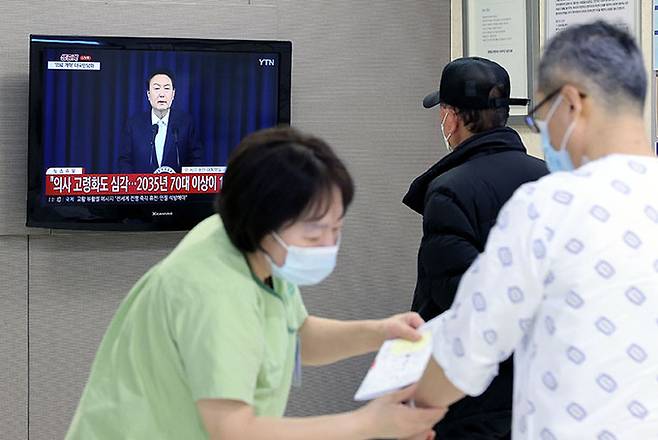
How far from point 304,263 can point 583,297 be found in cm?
50

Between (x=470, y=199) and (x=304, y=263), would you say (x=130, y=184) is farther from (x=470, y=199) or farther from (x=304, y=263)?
(x=304, y=263)

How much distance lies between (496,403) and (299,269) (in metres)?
1.11

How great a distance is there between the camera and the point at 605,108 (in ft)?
5.01

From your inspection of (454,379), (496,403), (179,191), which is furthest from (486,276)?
(179,191)

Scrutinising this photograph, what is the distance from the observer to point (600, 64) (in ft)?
5.02

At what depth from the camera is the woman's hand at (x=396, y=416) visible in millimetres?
1631

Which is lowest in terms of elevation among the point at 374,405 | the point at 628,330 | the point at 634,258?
the point at 374,405

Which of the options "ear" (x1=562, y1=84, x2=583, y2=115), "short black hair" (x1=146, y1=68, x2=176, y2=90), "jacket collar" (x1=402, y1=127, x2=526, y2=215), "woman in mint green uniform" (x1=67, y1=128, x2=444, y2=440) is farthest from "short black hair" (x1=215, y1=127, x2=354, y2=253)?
"short black hair" (x1=146, y1=68, x2=176, y2=90)

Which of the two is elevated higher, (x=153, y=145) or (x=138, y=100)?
(x=138, y=100)

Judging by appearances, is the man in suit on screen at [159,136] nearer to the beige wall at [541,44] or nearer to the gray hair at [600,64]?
Answer: the beige wall at [541,44]

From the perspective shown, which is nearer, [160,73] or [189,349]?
[189,349]

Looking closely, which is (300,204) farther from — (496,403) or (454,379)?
(496,403)

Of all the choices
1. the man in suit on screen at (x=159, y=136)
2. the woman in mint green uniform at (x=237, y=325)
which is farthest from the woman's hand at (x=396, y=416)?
the man in suit on screen at (x=159, y=136)

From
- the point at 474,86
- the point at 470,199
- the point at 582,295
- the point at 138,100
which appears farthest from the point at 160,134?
the point at 582,295
